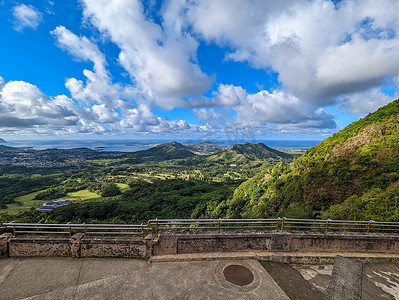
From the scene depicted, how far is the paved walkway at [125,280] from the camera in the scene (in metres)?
4.79

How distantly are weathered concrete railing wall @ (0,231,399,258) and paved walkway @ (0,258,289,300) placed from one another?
311mm

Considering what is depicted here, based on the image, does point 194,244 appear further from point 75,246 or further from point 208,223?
point 75,246

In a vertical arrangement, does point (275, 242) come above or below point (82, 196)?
above

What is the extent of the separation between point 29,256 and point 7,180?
586ft

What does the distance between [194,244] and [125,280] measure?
2.46m

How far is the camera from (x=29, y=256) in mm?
6242

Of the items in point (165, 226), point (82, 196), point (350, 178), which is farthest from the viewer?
point (82, 196)

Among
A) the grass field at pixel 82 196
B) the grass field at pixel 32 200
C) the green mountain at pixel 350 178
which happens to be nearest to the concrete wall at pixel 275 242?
the green mountain at pixel 350 178

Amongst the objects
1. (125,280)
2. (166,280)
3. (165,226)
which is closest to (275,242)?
(166,280)

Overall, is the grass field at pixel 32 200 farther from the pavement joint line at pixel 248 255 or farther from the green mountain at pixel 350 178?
the pavement joint line at pixel 248 255

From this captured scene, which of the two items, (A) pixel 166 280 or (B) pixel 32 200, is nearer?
(A) pixel 166 280

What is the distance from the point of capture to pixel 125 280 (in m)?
5.25

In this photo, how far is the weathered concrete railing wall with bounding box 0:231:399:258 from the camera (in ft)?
20.4

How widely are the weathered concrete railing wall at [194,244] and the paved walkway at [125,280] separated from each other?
311mm
